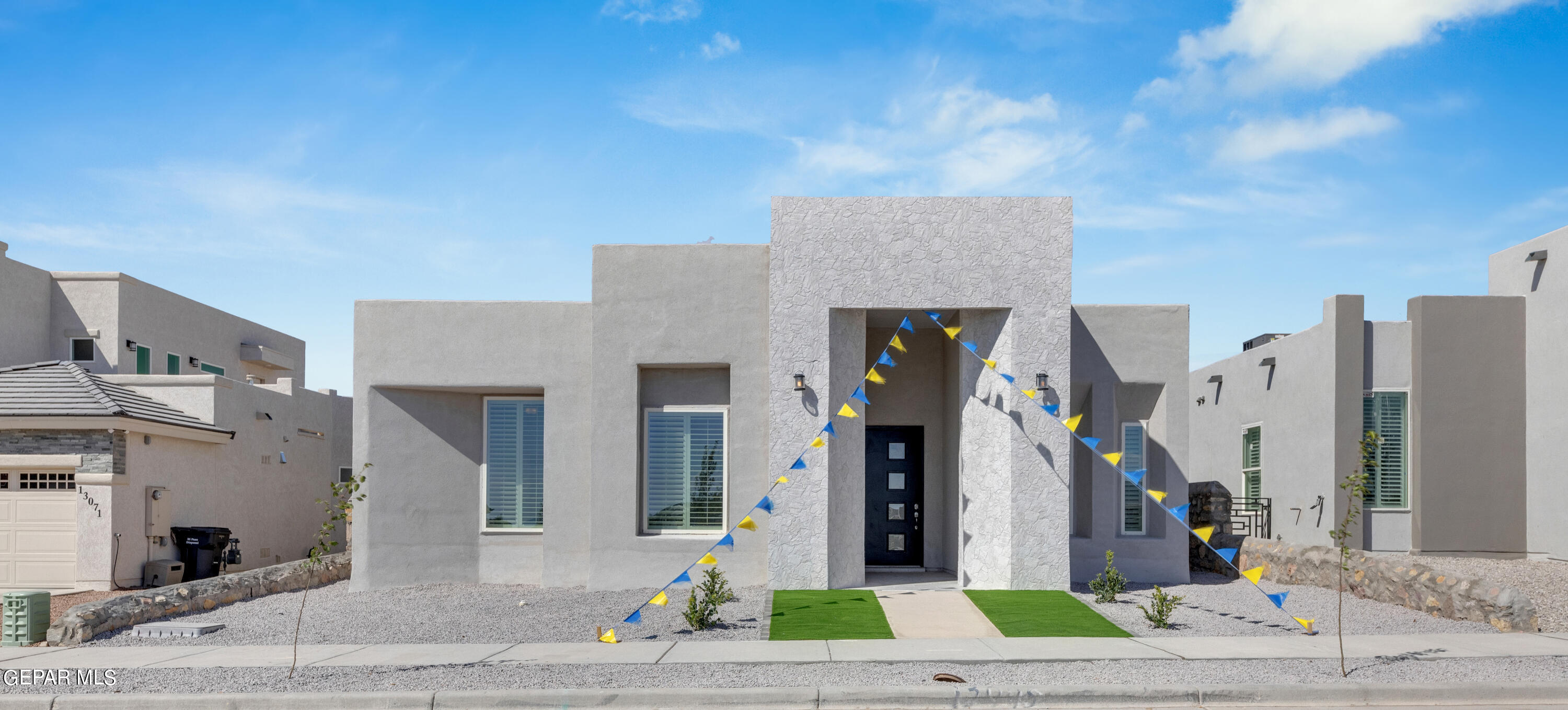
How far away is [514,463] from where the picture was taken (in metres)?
14.3

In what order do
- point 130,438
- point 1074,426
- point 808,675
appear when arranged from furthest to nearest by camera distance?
point 130,438
point 1074,426
point 808,675

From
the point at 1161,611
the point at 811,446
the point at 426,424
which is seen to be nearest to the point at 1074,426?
the point at 1161,611

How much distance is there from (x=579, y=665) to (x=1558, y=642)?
917 centimetres

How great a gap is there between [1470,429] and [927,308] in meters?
9.17

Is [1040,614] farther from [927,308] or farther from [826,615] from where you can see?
[927,308]

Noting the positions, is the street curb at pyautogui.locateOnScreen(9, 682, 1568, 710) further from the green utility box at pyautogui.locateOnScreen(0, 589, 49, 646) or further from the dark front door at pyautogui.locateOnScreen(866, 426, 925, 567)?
the dark front door at pyautogui.locateOnScreen(866, 426, 925, 567)

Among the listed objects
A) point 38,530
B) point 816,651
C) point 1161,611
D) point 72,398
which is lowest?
point 816,651

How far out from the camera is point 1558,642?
948cm

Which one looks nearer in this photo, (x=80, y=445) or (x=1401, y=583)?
(x=1401, y=583)

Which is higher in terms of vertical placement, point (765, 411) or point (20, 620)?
point (765, 411)

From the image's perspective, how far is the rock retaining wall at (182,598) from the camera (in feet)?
32.3

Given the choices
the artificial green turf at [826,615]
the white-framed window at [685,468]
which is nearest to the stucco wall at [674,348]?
the white-framed window at [685,468]

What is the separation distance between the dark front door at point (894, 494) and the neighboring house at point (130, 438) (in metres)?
10.8

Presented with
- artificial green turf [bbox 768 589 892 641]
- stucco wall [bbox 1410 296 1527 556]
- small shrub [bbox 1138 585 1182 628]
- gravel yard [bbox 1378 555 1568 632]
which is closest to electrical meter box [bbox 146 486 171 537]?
artificial green turf [bbox 768 589 892 641]
